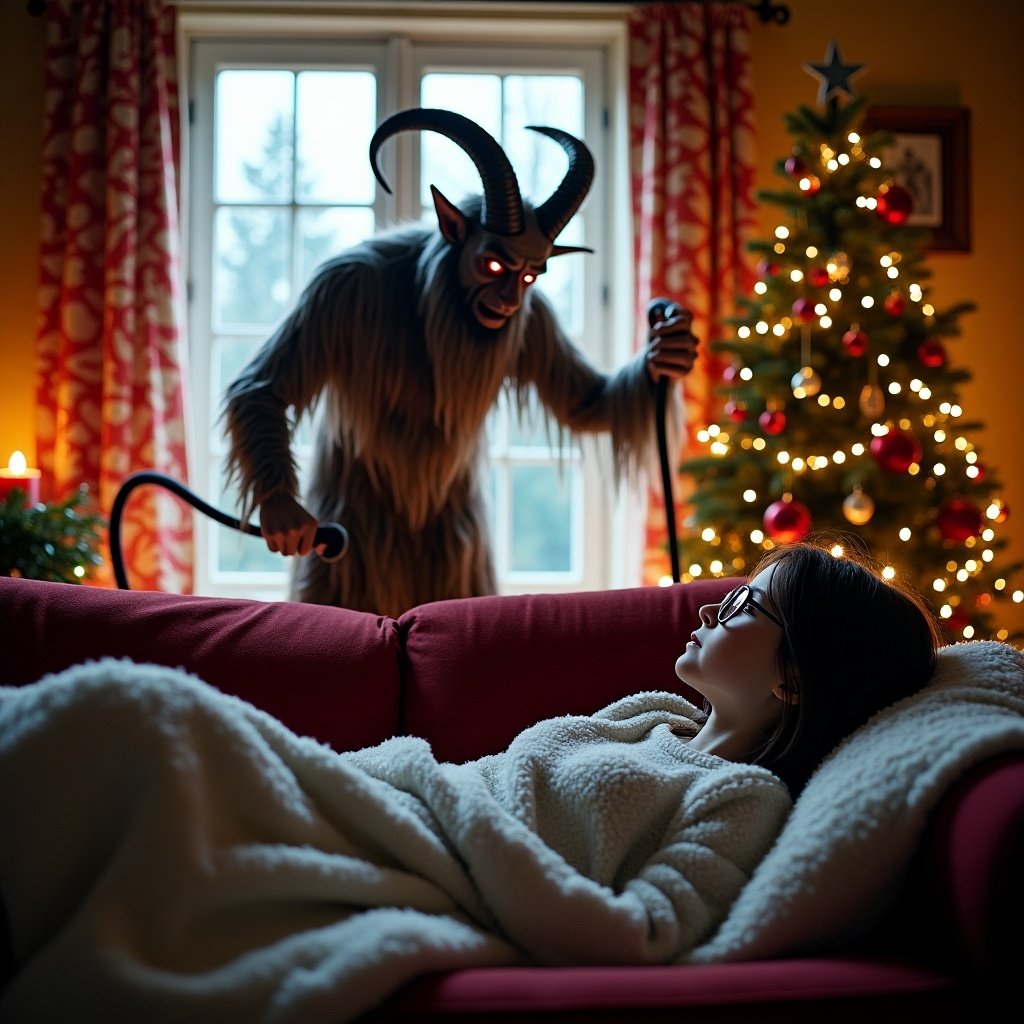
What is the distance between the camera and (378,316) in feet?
5.97

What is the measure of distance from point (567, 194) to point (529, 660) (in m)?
0.87

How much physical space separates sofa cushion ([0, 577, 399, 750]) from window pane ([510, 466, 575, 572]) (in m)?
2.18

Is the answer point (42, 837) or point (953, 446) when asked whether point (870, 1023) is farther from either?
point (953, 446)

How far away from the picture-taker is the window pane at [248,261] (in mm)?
3625

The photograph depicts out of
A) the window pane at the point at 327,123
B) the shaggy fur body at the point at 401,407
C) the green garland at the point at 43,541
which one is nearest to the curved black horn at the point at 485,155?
the shaggy fur body at the point at 401,407

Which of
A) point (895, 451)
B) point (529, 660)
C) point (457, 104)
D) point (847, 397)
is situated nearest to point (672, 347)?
point (529, 660)

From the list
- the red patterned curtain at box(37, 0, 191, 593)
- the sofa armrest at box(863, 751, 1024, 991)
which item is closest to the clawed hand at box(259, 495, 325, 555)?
the sofa armrest at box(863, 751, 1024, 991)

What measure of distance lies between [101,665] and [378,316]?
1.01 meters

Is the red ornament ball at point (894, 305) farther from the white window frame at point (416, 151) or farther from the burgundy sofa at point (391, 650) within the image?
the burgundy sofa at point (391, 650)

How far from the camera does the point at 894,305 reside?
272 centimetres

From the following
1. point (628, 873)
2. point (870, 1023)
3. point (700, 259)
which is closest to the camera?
point (870, 1023)

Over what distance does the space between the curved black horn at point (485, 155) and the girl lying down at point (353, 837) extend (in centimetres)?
87

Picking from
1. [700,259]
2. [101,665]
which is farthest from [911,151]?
[101,665]

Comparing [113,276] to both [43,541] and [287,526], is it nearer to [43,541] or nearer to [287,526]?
[43,541]
